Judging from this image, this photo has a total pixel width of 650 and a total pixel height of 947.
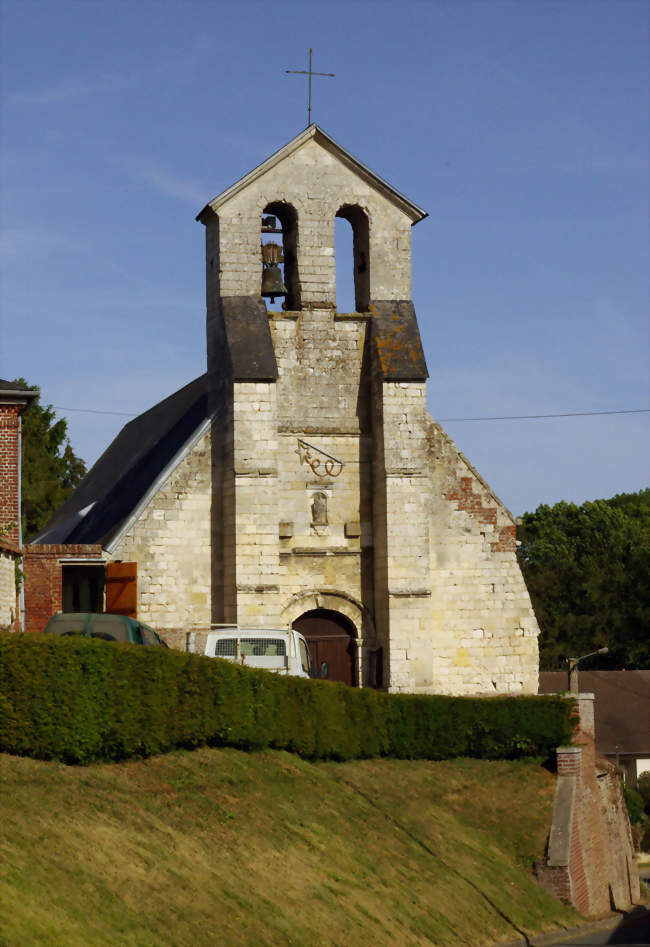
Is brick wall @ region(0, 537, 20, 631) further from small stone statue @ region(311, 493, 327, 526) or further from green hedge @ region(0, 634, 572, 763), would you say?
small stone statue @ region(311, 493, 327, 526)

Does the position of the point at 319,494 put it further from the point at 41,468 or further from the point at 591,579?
the point at 591,579

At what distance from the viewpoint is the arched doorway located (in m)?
32.4

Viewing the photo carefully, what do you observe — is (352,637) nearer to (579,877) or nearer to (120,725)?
(579,877)

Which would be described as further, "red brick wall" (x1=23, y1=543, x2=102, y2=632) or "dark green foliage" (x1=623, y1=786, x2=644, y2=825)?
"dark green foliage" (x1=623, y1=786, x2=644, y2=825)

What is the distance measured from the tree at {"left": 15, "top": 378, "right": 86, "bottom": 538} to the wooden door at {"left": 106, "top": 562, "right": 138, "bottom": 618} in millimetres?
24873

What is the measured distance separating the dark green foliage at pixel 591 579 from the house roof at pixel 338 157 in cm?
4498

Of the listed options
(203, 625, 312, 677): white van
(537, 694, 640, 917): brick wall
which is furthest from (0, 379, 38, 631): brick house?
(537, 694, 640, 917): brick wall

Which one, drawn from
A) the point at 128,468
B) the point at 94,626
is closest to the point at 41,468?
the point at 128,468

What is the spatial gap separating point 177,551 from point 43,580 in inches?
118

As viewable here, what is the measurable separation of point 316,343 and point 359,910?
1662cm

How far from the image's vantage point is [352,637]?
3256cm

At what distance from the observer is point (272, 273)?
33281 mm

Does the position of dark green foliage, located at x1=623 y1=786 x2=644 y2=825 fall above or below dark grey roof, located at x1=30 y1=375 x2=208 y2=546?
below

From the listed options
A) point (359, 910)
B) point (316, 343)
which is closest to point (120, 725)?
point (359, 910)
